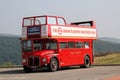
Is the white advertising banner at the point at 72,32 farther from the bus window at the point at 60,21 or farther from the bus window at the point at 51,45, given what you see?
the bus window at the point at 51,45

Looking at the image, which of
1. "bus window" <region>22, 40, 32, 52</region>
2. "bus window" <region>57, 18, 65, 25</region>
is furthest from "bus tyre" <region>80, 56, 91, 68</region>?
"bus window" <region>22, 40, 32, 52</region>

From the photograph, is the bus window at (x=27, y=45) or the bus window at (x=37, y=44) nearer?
the bus window at (x=37, y=44)

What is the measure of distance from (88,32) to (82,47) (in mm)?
1240

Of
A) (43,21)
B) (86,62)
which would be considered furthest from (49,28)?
(86,62)

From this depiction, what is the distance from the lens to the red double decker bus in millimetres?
27031

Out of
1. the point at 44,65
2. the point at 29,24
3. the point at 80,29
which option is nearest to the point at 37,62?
the point at 44,65

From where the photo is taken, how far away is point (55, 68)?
2747cm

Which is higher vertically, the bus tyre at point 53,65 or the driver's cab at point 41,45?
the driver's cab at point 41,45

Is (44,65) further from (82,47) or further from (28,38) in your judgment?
(82,47)

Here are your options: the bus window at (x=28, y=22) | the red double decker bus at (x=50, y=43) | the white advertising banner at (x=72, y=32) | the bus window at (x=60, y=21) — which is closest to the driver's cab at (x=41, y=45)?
the red double decker bus at (x=50, y=43)

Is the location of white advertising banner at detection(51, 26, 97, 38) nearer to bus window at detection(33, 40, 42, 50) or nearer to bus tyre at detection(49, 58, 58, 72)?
bus window at detection(33, 40, 42, 50)

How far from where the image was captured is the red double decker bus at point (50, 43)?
27031mm

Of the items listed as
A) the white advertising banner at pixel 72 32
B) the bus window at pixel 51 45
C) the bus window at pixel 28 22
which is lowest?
the bus window at pixel 51 45

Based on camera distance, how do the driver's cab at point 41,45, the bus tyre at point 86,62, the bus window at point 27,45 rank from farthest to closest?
the bus tyre at point 86,62 → the bus window at point 27,45 → the driver's cab at point 41,45
